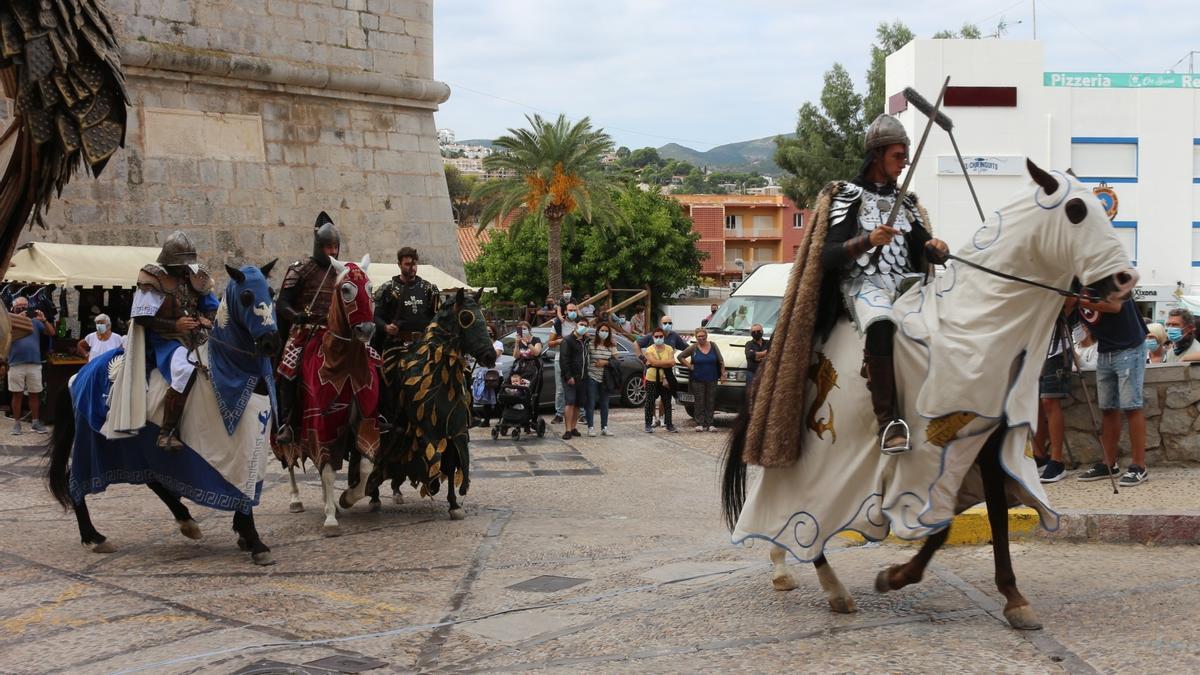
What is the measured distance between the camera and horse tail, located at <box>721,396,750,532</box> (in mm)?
6285

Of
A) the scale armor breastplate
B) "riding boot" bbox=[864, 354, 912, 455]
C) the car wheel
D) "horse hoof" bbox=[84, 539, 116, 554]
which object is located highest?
the scale armor breastplate

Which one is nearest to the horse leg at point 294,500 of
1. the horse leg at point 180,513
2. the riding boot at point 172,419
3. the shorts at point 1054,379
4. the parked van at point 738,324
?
the horse leg at point 180,513

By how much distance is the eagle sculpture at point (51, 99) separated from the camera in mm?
2984

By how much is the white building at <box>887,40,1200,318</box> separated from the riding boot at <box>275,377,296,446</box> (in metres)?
42.8

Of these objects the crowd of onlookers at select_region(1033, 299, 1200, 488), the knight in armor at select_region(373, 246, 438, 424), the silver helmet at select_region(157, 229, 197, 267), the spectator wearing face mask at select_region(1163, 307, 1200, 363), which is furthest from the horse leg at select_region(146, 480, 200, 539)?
the spectator wearing face mask at select_region(1163, 307, 1200, 363)

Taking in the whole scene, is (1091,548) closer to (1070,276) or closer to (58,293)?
(1070,276)

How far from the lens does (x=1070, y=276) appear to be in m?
5.16

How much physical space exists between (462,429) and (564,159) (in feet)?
99.7

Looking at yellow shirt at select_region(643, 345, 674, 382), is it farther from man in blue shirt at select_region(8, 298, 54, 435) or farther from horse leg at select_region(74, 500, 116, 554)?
horse leg at select_region(74, 500, 116, 554)

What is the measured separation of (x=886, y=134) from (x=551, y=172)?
33.5m

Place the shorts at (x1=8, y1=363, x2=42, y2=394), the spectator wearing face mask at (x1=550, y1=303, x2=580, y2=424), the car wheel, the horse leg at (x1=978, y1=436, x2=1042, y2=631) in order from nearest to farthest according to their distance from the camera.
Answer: the horse leg at (x1=978, y1=436, x2=1042, y2=631) < the shorts at (x1=8, y1=363, x2=42, y2=394) < the spectator wearing face mask at (x1=550, y1=303, x2=580, y2=424) < the car wheel

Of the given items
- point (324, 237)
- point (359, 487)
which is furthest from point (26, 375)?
point (359, 487)

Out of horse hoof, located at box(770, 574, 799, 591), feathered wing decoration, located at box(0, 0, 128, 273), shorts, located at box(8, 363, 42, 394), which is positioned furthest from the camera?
shorts, located at box(8, 363, 42, 394)

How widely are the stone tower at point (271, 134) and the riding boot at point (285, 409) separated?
1185cm
